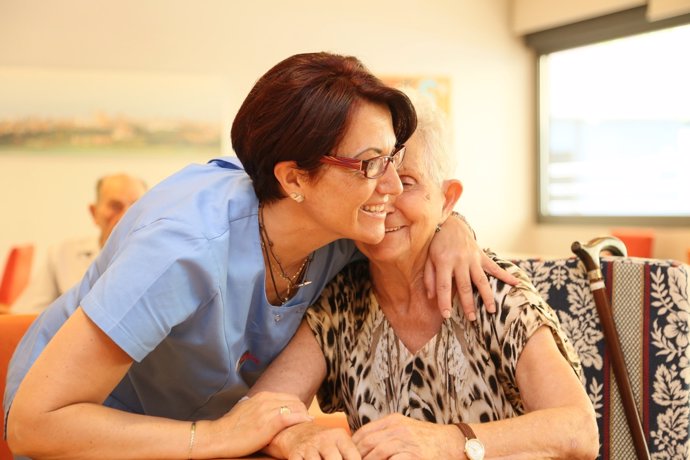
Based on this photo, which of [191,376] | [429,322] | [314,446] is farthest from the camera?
[429,322]

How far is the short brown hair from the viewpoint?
1.29m

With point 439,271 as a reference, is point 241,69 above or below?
above

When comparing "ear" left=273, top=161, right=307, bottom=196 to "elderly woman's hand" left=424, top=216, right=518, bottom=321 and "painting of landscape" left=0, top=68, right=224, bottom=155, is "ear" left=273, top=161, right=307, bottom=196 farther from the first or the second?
"painting of landscape" left=0, top=68, right=224, bottom=155

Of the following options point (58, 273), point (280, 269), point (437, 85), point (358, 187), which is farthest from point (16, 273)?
point (358, 187)

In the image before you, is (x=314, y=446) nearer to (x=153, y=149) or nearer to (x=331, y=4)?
(x=153, y=149)

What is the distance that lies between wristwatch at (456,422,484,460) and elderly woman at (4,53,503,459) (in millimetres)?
258

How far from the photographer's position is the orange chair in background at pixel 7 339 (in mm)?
1667

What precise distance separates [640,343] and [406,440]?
70 centimetres

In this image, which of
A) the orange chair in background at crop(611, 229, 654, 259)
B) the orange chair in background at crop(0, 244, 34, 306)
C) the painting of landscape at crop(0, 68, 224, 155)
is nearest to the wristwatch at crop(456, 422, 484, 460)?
the orange chair in background at crop(0, 244, 34, 306)

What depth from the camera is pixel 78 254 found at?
463 centimetres

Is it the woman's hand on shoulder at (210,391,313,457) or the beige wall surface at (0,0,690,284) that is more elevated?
the beige wall surface at (0,0,690,284)

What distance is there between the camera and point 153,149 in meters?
6.18

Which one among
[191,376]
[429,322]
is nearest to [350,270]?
[429,322]

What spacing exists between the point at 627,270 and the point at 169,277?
3.13ft
